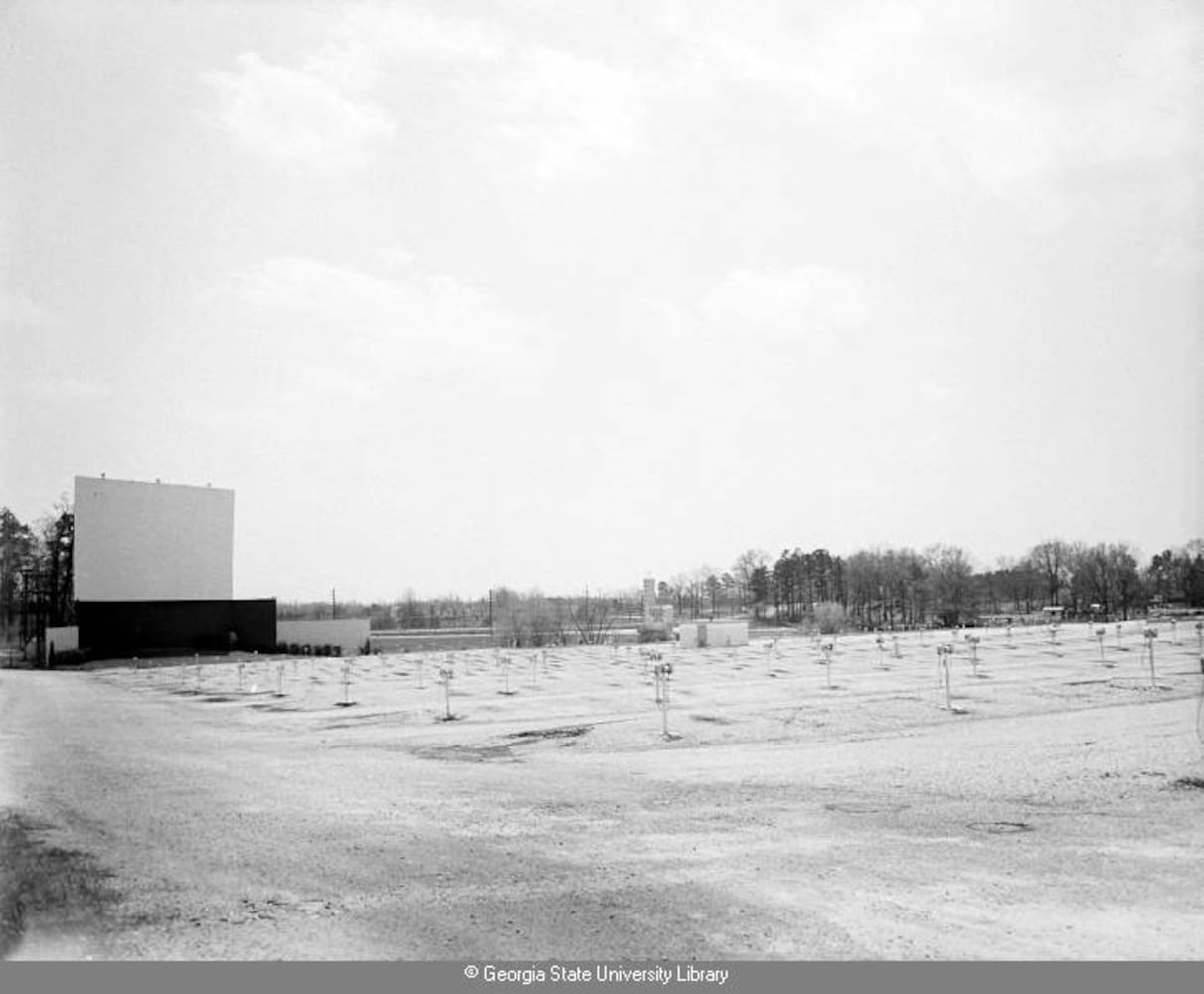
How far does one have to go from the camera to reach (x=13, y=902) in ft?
27.4

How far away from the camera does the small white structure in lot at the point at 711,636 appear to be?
57.9m

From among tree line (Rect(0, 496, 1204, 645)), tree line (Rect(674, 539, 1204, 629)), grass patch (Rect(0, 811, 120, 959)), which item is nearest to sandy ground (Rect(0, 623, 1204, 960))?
grass patch (Rect(0, 811, 120, 959))

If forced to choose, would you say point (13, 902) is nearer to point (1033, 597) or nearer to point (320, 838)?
point (320, 838)

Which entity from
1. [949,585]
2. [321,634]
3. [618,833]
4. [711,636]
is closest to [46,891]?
[618,833]

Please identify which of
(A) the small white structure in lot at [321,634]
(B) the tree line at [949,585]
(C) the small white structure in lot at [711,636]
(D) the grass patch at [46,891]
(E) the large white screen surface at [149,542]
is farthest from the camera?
(B) the tree line at [949,585]

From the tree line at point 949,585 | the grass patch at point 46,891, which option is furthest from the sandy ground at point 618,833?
the tree line at point 949,585

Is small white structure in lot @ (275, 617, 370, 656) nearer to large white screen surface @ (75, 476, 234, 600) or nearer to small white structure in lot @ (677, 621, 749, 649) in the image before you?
large white screen surface @ (75, 476, 234, 600)

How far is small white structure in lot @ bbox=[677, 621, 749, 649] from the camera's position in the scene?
5788cm

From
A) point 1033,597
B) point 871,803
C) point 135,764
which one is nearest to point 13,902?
point 135,764

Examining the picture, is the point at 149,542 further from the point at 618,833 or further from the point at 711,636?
the point at 618,833

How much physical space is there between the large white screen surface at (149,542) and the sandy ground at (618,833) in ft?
111

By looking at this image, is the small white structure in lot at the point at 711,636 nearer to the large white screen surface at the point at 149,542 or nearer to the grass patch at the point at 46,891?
the large white screen surface at the point at 149,542

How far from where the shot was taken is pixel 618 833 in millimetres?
10586
